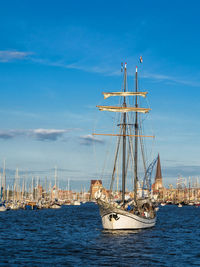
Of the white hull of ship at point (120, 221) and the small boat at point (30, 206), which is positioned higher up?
the white hull of ship at point (120, 221)

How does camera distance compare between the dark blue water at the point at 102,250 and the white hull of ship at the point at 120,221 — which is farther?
the white hull of ship at the point at 120,221

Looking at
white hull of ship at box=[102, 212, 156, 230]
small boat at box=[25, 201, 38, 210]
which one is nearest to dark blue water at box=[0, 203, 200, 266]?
white hull of ship at box=[102, 212, 156, 230]

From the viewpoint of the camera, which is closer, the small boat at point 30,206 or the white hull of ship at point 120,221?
the white hull of ship at point 120,221

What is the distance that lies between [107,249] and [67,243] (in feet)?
27.5

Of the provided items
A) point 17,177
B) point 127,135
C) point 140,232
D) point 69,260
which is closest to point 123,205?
point 140,232

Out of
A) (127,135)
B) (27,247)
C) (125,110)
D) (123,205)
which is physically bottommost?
(27,247)

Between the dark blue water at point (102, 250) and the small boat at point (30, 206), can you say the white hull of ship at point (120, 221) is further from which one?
Result: the small boat at point (30, 206)

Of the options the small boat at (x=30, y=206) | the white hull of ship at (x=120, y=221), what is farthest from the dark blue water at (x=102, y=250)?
the small boat at (x=30, y=206)

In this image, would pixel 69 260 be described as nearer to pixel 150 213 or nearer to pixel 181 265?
pixel 181 265

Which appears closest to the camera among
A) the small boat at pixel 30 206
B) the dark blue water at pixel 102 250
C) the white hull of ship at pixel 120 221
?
the dark blue water at pixel 102 250

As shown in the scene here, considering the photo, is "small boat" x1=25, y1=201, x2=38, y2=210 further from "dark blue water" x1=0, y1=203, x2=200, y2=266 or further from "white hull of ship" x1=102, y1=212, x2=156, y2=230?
"white hull of ship" x1=102, y1=212, x2=156, y2=230

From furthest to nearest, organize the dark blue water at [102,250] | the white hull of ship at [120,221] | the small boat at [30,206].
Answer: the small boat at [30,206] → the white hull of ship at [120,221] → the dark blue water at [102,250]

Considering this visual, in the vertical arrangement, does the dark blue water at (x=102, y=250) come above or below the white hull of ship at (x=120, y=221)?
below

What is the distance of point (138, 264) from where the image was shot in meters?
36.3
